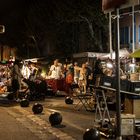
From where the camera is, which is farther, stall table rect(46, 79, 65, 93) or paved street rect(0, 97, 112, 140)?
stall table rect(46, 79, 65, 93)

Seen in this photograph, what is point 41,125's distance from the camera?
1345 centimetres

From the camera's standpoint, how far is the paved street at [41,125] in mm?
11438

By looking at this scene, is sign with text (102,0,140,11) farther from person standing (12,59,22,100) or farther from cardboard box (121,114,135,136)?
person standing (12,59,22,100)

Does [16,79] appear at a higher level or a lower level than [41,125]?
higher

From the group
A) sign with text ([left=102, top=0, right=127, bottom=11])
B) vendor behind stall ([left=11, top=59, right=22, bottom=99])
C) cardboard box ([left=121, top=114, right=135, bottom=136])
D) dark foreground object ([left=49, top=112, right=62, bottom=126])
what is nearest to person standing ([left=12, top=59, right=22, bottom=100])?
vendor behind stall ([left=11, top=59, right=22, bottom=99])

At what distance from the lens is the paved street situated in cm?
1144

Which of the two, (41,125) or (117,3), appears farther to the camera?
(41,125)

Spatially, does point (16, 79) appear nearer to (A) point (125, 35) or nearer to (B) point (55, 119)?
(B) point (55, 119)

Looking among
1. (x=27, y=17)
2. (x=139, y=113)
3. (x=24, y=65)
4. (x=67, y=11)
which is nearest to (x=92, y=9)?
(x=67, y=11)

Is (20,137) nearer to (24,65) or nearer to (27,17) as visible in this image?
(24,65)

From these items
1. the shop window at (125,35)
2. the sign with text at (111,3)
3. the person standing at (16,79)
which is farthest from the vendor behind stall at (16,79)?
the shop window at (125,35)

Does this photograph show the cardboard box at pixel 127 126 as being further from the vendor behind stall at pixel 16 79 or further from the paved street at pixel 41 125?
the vendor behind stall at pixel 16 79

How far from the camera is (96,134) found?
9.85m

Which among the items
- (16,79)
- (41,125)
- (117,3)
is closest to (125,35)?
(16,79)
